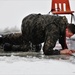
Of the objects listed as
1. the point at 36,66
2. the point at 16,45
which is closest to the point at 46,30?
the point at 16,45

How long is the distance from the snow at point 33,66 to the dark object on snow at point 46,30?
0.35 metres

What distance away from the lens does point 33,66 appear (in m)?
3.93

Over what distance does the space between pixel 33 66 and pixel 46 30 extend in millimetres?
1093

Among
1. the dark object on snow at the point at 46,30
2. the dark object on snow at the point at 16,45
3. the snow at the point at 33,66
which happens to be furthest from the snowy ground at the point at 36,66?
the dark object on snow at the point at 16,45

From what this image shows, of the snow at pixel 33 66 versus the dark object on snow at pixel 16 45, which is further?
the dark object on snow at pixel 16 45

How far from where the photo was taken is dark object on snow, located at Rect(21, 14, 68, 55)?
4.82 meters

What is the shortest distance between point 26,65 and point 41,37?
1135 millimetres

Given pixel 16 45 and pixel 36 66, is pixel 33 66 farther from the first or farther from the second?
pixel 16 45

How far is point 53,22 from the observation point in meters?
4.95

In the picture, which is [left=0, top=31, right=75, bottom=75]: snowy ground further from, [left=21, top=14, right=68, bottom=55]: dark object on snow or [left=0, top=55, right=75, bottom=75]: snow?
[left=21, top=14, right=68, bottom=55]: dark object on snow

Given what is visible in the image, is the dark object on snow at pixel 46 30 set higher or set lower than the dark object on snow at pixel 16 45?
higher

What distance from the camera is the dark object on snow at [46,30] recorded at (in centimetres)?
482

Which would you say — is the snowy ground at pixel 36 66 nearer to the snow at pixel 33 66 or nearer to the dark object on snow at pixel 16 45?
the snow at pixel 33 66

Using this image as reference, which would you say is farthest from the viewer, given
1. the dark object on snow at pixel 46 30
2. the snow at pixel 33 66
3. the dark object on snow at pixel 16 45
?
the dark object on snow at pixel 16 45
